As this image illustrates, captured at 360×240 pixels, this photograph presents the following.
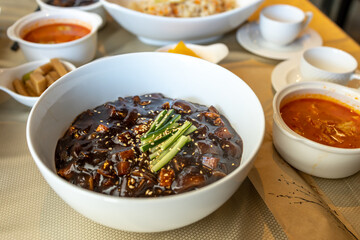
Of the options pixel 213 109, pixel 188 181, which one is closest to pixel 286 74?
pixel 213 109

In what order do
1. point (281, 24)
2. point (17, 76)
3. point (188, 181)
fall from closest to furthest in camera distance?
1. point (188, 181)
2. point (17, 76)
3. point (281, 24)

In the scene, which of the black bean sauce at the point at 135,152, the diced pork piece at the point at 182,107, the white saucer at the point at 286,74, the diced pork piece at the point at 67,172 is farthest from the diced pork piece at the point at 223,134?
the white saucer at the point at 286,74

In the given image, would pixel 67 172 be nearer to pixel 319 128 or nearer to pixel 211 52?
pixel 319 128

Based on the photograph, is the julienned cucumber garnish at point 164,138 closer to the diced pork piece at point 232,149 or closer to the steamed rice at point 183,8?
the diced pork piece at point 232,149

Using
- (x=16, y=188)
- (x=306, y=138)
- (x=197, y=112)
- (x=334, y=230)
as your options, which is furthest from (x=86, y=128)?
(x=334, y=230)

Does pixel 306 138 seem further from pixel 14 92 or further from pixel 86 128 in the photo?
pixel 14 92
